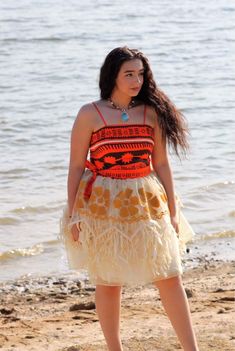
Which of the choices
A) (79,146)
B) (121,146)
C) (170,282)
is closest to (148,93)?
(121,146)

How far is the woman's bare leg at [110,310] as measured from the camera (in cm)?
516

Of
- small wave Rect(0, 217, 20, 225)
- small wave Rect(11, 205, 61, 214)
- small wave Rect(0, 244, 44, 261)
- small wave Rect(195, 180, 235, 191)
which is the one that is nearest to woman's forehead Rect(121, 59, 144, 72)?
small wave Rect(0, 244, 44, 261)

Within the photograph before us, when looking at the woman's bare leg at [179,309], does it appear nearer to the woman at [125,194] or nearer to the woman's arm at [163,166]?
the woman at [125,194]

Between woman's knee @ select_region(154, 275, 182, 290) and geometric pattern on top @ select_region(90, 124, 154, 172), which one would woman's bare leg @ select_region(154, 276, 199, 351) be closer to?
woman's knee @ select_region(154, 275, 182, 290)

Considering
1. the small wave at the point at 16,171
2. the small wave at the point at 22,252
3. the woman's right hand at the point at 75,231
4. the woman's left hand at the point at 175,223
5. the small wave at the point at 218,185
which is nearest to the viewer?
the woman's right hand at the point at 75,231

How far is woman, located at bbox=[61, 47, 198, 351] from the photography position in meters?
5.00

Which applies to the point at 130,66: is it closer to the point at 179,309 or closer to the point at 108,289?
the point at 108,289

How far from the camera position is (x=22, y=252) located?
8469 mm

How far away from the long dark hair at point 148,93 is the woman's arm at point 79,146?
7.0 inches

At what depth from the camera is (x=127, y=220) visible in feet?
16.4

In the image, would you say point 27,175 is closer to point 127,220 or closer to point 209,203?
point 209,203

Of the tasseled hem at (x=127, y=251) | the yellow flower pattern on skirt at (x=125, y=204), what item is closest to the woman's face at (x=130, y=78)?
the yellow flower pattern on skirt at (x=125, y=204)

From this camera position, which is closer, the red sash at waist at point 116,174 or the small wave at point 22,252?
the red sash at waist at point 116,174

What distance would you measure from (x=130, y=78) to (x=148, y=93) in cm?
15
